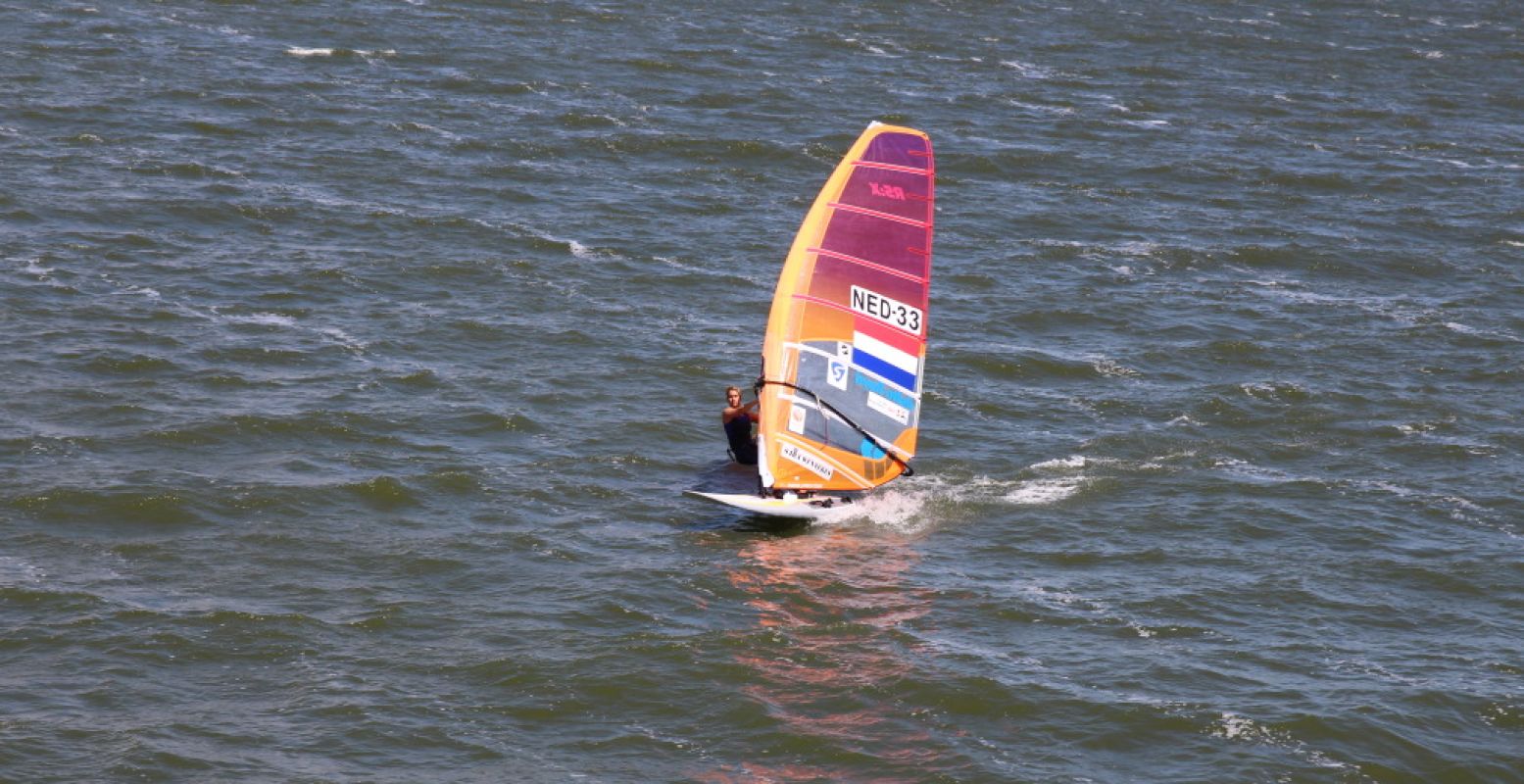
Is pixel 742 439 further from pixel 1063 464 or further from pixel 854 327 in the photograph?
pixel 1063 464

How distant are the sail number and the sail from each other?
19 mm

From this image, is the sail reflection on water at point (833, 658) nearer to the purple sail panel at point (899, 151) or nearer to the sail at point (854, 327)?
the sail at point (854, 327)

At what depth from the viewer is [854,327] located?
35969mm

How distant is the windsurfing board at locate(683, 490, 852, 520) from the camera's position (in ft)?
113

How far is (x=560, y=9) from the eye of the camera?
3356 inches

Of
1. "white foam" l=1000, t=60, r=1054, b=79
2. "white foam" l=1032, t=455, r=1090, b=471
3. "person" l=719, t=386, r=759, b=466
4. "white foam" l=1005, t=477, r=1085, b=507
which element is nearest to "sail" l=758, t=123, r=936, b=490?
"person" l=719, t=386, r=759, b=466

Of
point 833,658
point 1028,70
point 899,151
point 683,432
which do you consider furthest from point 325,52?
point 833,658

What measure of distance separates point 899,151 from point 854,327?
3.47m

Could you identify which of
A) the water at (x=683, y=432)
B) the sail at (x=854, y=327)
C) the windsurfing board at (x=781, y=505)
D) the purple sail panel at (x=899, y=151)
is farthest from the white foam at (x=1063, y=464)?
the purple sail panel at (x=899, y=151)

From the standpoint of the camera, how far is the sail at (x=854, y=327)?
35213 millimetres

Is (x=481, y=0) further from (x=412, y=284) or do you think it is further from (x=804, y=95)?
(x=412, y=284)

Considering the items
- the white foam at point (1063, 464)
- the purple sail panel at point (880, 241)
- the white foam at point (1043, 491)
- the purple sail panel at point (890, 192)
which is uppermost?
the purple sail panel at point (890, 192)

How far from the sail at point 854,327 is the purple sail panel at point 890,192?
0.02m

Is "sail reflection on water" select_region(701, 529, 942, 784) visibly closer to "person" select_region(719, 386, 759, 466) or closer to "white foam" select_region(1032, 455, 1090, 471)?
"person" select_region(719, 386, 759, 466)
